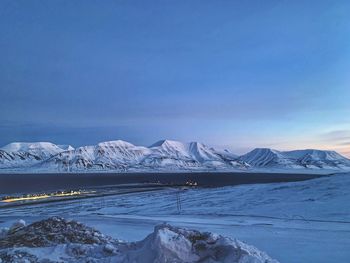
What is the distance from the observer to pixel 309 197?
116 feet

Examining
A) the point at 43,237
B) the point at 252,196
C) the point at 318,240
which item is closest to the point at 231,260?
the point at 43,237

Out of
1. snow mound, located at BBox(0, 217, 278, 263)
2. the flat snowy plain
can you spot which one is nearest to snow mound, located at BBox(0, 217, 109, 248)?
snow mound, located at BBox(0, 217, 278, 263)

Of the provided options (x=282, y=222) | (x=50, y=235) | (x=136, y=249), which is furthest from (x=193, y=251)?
(x=282, y=222)

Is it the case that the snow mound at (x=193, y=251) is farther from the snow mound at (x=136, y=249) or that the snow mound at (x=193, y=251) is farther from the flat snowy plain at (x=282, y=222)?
the flat snowy plain at (x=282, y=222)

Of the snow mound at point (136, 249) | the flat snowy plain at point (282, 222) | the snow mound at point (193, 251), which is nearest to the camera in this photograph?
the snow mound at point (193, 251)

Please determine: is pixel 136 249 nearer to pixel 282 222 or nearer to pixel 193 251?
pixel 193 251

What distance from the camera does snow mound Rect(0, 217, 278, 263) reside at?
9.39 metres

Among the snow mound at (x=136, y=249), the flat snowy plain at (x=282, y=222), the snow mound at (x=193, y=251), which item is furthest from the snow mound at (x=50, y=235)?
the snow mound at (x=193, y=251)

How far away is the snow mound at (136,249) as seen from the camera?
30.8 feet

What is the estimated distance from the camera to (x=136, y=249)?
10867mm

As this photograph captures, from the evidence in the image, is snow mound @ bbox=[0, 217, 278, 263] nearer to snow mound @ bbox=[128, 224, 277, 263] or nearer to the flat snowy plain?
snow mound @ bbox=[128, 224, 277, 263]

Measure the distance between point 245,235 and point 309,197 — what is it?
19526 mm

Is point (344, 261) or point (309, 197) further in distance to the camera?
point (309, 197)

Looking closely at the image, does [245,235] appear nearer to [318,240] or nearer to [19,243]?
[318,240]
